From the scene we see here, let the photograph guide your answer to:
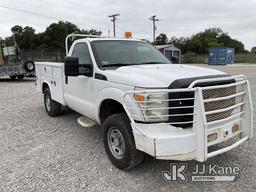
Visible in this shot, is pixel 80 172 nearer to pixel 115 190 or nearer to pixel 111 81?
pixel 115 190

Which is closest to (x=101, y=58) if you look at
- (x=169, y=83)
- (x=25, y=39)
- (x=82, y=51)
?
(x=82, y=51)

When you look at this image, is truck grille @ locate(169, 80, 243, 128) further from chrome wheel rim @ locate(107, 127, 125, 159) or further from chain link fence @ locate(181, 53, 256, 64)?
chain link fence @ locate(181, 53, 256, 64)

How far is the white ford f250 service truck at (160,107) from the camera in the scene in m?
2.81

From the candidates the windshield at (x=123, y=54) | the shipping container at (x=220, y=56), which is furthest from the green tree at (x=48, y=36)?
the windshield at (x=123, y=54)

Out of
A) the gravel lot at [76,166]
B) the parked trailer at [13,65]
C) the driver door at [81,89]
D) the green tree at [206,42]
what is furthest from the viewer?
the green tree at [206,42]

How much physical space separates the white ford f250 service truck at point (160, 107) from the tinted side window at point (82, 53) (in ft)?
0.50

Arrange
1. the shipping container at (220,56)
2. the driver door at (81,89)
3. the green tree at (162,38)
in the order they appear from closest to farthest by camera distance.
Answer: the driver door at (81,89), the shipping container at (220,56), the green tree at (162,38)

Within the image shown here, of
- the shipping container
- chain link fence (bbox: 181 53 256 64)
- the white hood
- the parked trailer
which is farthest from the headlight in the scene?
chain link fence (bbox: 181 53 256 64)

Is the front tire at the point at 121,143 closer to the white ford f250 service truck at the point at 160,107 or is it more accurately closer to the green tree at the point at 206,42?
the white ford f250 service truck at the point at 160,107

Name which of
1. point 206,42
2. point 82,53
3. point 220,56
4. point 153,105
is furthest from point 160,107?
point 206,42

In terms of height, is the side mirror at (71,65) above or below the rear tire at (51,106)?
above

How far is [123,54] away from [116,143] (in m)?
1.64

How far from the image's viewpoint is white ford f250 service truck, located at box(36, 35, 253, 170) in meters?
2.81

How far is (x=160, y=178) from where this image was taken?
3.34 meters
